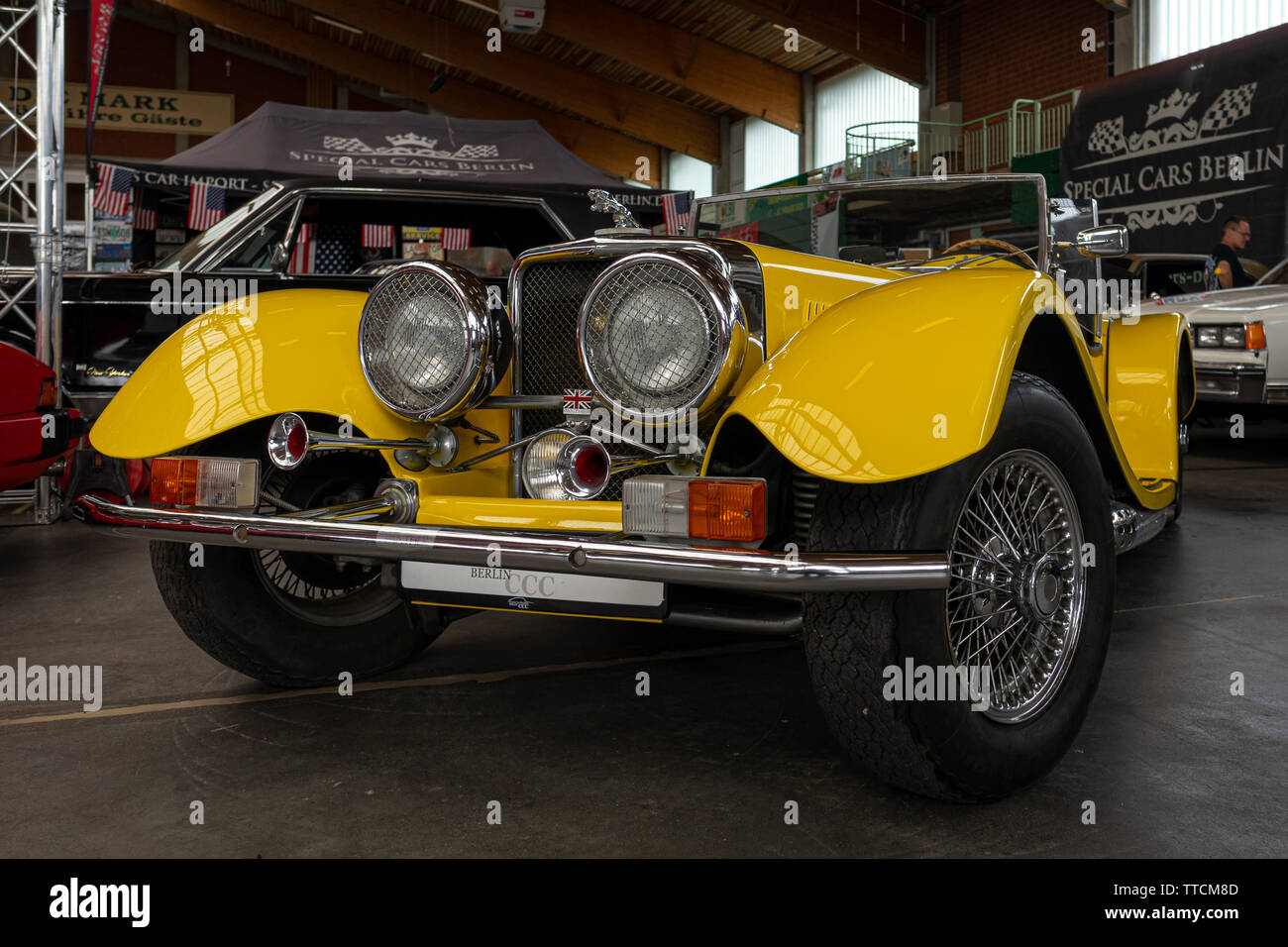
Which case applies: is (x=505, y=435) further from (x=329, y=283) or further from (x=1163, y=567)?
(x=329, y=283)

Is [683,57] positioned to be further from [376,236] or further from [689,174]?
[376,236]

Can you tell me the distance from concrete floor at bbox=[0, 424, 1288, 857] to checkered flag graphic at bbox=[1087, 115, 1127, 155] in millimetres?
10223

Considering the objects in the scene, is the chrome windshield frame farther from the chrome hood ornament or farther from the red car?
the red car

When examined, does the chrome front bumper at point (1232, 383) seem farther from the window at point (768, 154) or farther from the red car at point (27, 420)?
the window at point (768, 154)

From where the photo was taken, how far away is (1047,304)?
7.17ft

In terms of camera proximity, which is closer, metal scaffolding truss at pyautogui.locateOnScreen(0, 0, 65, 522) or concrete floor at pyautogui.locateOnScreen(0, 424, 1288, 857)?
concrete floor at pyautogui.locateOnScreen(0, 424, 1288, 857)

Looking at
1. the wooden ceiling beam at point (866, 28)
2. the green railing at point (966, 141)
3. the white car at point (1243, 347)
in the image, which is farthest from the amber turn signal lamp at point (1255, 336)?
the wooden ceiling beam at point (866, 28)

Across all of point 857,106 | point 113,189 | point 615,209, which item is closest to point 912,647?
point 615,209

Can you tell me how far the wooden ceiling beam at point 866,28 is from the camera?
14.9 meters

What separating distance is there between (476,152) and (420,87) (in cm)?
1431

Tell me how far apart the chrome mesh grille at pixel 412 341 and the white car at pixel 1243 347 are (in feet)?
20.0

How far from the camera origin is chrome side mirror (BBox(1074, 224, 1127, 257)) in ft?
10.1

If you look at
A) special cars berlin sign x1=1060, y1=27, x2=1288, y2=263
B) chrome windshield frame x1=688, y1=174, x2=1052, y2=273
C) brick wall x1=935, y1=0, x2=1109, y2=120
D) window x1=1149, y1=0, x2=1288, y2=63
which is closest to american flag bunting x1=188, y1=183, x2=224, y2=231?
chrome windshield frame x1=688, y1=174, x2=1052, y2=273

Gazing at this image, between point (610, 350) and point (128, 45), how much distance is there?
2370 cm
